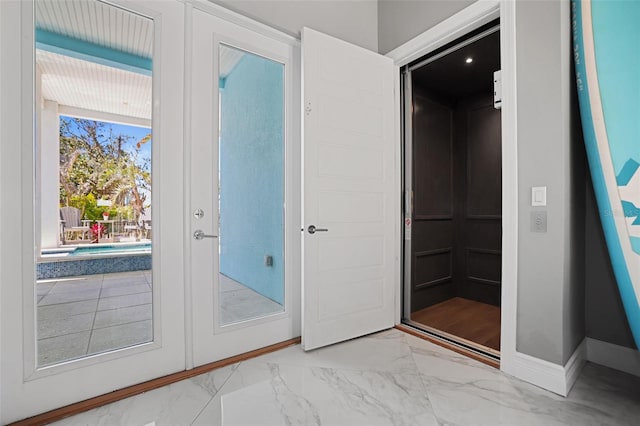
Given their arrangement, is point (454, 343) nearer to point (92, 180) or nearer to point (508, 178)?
point (508, 178)

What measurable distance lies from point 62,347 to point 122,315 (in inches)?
11.5

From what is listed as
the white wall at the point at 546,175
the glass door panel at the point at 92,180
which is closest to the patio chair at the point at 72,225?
the glass door panel at the point at 92,180

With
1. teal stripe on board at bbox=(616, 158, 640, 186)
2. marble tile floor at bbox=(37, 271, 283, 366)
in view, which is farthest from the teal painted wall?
teal stripe on board at bbox=(616, 158, 640, 186)

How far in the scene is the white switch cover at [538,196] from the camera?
181cm

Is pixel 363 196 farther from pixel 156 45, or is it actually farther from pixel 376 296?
pixel 156 45

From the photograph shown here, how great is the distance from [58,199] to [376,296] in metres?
2.23

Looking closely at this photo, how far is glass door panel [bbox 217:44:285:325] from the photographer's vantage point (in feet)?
7.04

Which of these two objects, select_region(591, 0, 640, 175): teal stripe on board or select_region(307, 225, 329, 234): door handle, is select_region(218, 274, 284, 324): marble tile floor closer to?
select_region(307, 225, 329, 234): door handle

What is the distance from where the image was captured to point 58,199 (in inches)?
65.2

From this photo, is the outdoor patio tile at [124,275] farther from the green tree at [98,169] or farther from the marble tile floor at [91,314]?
the green tree at [98,169]

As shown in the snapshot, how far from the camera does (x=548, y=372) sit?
1778mm

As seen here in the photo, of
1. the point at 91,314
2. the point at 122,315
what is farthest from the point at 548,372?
the point at 91,314

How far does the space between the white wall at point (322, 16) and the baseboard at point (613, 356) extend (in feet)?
9.41

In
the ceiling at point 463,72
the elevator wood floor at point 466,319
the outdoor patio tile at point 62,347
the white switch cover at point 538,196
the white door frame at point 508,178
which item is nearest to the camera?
the outdoor patio tile at point 62,347
